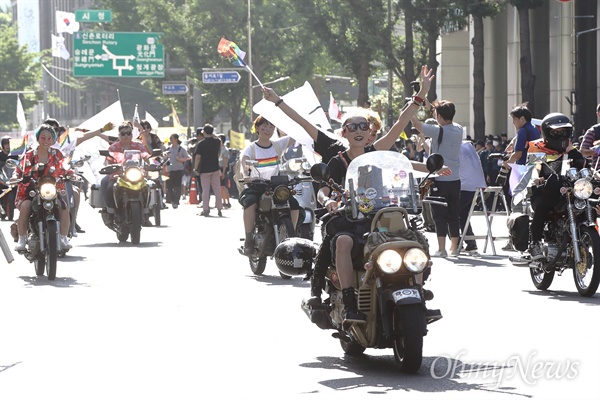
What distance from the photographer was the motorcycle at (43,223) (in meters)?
15.5

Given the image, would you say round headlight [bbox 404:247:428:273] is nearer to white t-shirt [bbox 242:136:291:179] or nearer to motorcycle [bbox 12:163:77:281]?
motorcycle [bbox 12:163:77:281]

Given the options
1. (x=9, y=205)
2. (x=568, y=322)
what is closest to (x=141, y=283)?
(x=568, y=322)

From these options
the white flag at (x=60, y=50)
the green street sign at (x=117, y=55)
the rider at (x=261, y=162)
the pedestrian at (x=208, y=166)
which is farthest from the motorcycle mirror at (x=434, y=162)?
the white flag at (x=60, y=50)

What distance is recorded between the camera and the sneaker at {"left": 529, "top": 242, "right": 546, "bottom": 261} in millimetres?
13344

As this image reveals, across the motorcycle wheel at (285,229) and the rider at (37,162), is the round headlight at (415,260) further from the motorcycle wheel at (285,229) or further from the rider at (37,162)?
the rider at (37,162)

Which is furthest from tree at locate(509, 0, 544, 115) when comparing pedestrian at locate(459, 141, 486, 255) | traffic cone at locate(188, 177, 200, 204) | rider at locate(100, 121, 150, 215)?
pedestrian at locate(459, 141, 486, 255)

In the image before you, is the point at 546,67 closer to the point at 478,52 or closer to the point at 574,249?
the point at 478,52

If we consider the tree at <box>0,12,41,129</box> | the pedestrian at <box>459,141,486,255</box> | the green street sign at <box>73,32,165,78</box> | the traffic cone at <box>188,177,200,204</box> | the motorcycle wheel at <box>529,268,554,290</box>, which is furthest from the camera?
the tree at <box>0,12,41,129</box>

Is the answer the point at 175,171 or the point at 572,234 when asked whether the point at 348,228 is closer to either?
the point at 572,234

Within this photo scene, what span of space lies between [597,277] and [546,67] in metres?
37.4

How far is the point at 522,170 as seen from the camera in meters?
15.8

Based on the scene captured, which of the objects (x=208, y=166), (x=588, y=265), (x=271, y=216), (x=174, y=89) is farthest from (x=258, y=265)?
(x=174, y=89)

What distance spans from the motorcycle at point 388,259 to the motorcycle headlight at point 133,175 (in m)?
12.8

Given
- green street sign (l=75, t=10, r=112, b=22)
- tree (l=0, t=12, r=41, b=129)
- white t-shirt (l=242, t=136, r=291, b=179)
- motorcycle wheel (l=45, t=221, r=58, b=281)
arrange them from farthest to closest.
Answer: tree (l=0, t=12, r=41, b=129) < green street sign (l=75, t=10, r=112, b=22) < white t-shirt (l=242, t=136, r=291, b=179) < motorcycle wheel (l=45, t=221, r=58, b=281)
